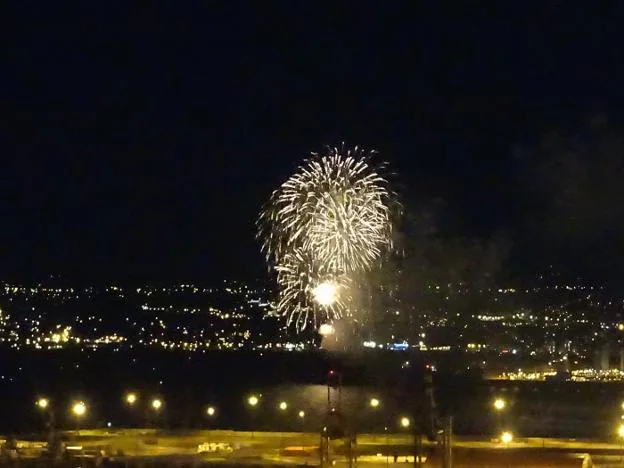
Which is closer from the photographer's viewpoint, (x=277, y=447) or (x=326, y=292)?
(x=277, y=447)

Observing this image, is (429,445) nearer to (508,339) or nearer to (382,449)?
(382,449)

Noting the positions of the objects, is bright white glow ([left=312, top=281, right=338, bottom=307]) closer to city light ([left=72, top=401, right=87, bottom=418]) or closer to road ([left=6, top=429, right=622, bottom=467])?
road ([left=6, top=429, right=622, bottom=467])

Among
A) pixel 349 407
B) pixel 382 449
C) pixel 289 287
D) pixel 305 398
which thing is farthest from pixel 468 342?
pixel 382 449

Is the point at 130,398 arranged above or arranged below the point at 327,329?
below

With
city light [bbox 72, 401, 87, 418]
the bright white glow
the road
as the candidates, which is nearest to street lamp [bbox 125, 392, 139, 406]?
city light [bbox 72, 401, 87, 418]

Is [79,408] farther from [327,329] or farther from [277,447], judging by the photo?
[327,329]

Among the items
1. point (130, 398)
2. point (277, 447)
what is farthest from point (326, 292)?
point (130, 398)

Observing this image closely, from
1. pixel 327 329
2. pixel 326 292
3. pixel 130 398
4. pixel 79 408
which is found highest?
pixel 327 329

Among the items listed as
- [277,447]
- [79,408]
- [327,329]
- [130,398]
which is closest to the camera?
[277,447]
